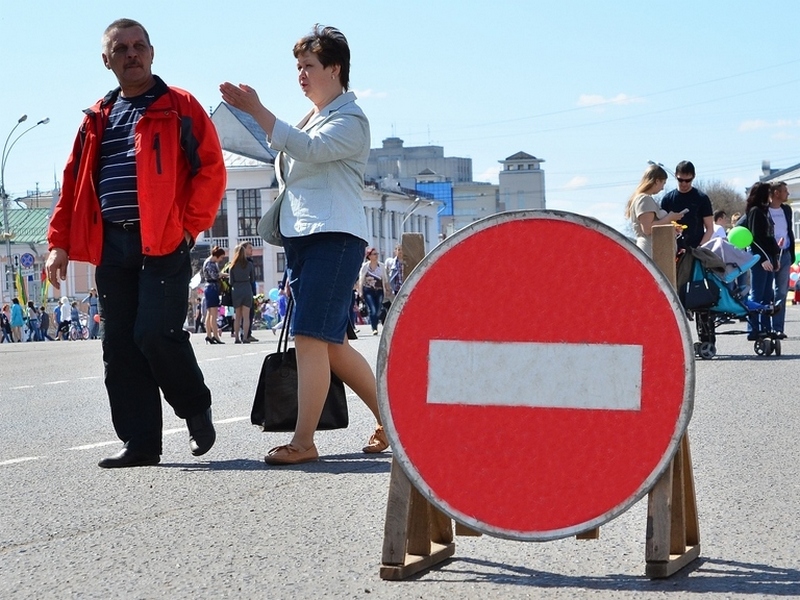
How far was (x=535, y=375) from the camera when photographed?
3.76 m

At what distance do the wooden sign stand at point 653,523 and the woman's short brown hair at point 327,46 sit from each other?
2261 millimetres

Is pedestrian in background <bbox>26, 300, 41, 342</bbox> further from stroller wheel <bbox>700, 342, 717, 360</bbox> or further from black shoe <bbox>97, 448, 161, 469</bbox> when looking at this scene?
black shoe <bbox>97, 448, 161, 469</bbox>

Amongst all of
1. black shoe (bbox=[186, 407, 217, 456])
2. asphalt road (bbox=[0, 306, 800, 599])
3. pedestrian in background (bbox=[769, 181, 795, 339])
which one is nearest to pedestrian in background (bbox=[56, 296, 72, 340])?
pedestrian in background (bbox=[769, 181, 795, 339])

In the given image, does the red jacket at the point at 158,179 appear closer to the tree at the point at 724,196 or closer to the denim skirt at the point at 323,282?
the denim skirt at the point at 323,282

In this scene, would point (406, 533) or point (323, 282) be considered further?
point (323, 282)

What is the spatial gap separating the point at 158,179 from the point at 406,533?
9.99 ft

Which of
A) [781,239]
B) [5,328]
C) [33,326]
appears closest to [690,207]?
[781,239]

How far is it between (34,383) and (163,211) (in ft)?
28.5

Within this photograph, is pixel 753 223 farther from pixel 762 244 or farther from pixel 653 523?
pixel 653 523

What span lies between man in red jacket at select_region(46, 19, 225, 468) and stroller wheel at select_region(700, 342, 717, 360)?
8262mm

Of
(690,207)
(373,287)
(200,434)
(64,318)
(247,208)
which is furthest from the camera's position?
(247,208)

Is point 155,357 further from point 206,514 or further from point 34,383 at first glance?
point 34,383

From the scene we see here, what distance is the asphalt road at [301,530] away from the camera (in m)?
4.02

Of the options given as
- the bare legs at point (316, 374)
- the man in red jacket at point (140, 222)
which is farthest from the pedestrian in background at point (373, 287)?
the bare legs at point (316, 374)
